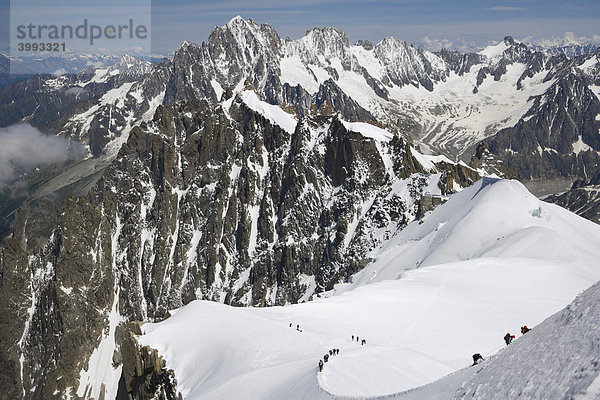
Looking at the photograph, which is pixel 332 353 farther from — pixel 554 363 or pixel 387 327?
pixel 554 363

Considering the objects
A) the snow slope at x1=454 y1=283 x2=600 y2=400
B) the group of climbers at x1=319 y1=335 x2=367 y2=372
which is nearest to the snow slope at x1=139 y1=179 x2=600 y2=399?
the group of climbers at x1=319 y1=335 x2=367 y2=372

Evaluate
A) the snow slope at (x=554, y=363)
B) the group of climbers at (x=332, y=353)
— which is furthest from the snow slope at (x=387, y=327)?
the snow slope at (x=554, y=363)

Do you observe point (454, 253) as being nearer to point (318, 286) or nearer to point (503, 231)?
point (503, 231)

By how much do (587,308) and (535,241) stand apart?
73987 mm

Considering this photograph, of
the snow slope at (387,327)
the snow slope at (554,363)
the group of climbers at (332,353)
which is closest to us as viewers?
the snow slope at (554,363)

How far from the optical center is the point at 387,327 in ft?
205

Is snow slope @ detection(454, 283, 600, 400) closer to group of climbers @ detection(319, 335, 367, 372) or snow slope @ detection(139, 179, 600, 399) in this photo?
snow slope @ detection(139, 179, 600, 399)

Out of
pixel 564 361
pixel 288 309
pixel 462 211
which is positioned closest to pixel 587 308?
pixel 564 361

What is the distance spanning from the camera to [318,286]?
19588 centimetres

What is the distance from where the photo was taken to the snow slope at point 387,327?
44625mm

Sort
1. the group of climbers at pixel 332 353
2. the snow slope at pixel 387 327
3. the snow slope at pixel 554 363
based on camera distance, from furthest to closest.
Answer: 1. the snow slope at pixel 387 327
2. the group of climbers at pixel 332 353
3. the snow slope at pixel 554 363

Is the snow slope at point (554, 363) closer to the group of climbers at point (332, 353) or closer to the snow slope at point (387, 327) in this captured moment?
the snow slope at point (387, 327)

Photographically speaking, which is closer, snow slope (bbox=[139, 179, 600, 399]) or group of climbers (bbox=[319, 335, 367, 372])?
group of climbers (bbox=[319, 335, 367, 372])

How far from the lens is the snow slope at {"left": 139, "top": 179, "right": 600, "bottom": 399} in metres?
44.6
